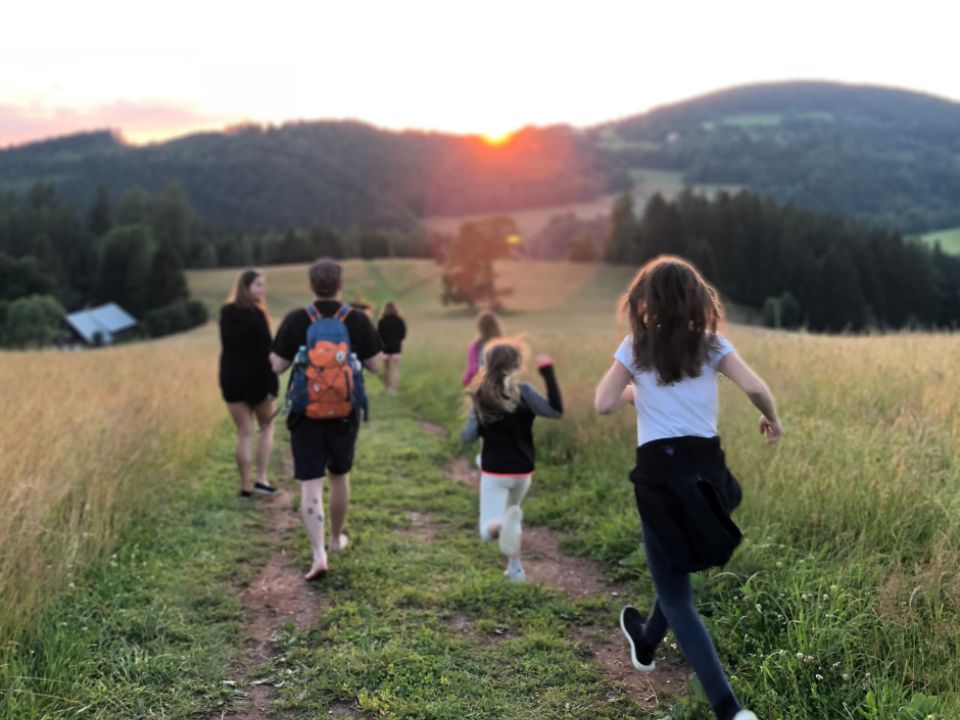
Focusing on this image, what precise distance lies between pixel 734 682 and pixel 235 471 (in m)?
6.35

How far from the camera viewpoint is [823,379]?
24.5 feet

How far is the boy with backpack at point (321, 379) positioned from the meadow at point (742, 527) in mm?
778

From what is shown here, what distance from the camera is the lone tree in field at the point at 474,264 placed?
61812 mm

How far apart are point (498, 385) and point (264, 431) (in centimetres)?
317

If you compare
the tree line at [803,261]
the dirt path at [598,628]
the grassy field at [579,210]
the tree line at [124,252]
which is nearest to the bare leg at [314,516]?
the dirt path at [598,628]

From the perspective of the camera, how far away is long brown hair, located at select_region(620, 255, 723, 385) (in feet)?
10.2

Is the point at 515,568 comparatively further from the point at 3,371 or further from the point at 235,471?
the point at 3,371

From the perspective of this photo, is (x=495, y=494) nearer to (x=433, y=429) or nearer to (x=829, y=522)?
(x=829, y=522)

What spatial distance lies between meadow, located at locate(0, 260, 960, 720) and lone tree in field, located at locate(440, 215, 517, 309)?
5290 cm

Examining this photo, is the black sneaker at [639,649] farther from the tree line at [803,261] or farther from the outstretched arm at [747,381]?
the tree line at [803,261]

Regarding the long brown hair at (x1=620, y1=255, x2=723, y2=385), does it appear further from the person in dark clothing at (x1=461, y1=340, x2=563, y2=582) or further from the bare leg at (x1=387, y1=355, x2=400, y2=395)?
the bare leg at (x1=387, y1=355, x2=400, y2=395)

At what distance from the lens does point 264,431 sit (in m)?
7.22

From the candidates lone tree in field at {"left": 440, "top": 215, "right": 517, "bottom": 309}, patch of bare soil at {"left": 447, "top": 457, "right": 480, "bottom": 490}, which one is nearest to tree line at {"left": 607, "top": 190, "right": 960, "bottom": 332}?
lone tree in field at {"left": 440, "top": 215, "right": 517, "bottom": 309}

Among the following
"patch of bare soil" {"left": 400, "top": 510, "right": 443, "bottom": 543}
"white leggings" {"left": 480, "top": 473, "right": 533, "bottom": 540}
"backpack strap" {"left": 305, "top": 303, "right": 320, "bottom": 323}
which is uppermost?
"backpack strap" {"left": 305, "top": 303, "right": 320, "bottom": 323}
